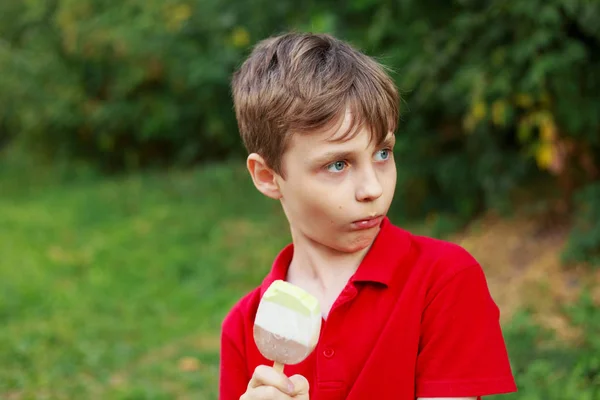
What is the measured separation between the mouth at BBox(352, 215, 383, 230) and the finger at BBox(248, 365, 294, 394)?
15.8 inches

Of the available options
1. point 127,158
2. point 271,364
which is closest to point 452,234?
point 271,364

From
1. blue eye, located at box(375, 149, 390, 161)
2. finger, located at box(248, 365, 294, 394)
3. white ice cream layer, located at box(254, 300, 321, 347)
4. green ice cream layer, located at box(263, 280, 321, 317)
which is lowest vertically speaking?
finger, located at box(248, 365, 294, 394)

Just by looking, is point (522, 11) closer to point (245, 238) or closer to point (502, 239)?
point (502, 239)

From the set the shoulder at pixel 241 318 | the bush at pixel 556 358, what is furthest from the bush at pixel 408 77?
the shoulder at pixel 241 318

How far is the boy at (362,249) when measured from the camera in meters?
2.05

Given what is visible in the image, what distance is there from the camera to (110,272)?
6789 mm

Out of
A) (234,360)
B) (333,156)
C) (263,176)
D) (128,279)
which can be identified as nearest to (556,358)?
(234,360)

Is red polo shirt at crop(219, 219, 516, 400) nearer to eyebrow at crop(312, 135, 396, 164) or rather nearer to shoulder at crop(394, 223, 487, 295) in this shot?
shoulder at crop(394, 223, 487, 295)

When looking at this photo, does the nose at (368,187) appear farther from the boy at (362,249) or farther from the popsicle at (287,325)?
the popsicle at (287,325)

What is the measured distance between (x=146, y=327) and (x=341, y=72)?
3.80m

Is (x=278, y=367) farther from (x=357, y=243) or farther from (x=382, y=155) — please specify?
(x=382, y=155)

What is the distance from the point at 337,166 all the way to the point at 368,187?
9 centimetres

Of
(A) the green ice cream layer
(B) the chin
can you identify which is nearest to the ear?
(B) the chin

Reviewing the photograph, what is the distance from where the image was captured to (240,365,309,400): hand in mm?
1943
